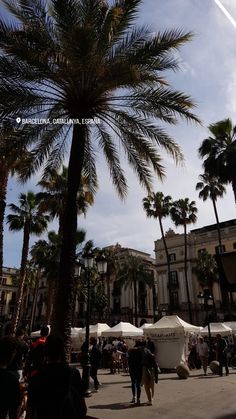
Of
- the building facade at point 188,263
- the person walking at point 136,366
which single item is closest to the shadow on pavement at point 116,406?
the person walking at point 136,366

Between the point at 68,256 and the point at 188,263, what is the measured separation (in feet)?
145

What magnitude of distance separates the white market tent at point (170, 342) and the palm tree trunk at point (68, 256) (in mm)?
11427

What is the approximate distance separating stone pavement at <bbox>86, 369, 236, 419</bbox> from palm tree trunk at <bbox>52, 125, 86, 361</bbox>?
194cm

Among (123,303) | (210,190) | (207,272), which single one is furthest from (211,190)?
(123,303)

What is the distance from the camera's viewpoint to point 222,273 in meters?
3.00

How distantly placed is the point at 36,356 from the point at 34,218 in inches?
880

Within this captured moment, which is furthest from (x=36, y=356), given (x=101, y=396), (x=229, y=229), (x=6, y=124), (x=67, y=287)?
(x=229, y=229)

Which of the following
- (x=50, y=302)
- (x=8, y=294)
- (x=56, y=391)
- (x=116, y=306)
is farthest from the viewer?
(x=8, y=294)

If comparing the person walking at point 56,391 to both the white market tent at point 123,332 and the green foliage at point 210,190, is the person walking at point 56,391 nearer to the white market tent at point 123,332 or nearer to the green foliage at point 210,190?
the white market tent at point 123,332

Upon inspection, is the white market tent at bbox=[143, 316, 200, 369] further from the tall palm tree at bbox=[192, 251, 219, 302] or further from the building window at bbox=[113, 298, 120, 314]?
the building window at bbox=[113, 298, 120, 314]

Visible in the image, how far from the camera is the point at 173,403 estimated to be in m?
9.09

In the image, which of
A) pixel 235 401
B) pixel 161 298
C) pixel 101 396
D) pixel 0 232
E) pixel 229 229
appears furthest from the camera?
→ pixel 161 298

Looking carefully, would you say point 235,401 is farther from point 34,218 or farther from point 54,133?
point 34,218

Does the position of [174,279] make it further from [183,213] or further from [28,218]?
[28,218]
